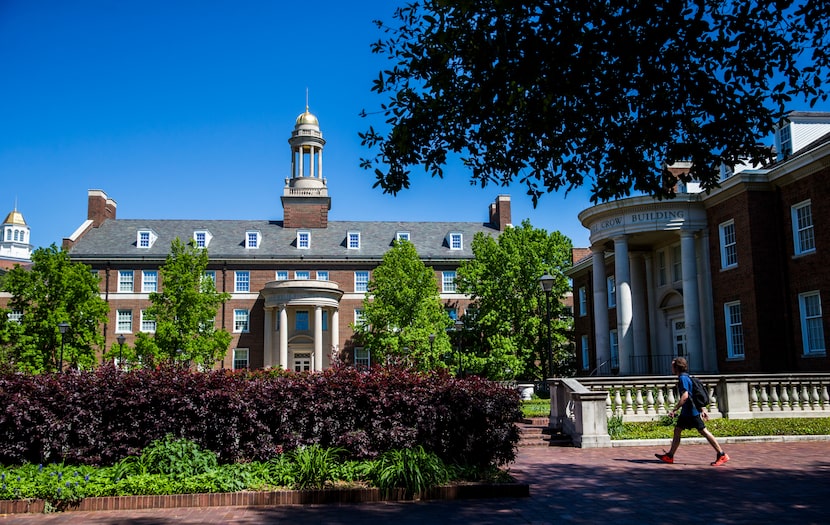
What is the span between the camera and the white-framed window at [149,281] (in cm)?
5450

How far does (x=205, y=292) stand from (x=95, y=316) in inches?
255

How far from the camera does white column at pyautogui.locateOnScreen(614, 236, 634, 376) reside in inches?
1179

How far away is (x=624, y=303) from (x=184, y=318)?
25.8m

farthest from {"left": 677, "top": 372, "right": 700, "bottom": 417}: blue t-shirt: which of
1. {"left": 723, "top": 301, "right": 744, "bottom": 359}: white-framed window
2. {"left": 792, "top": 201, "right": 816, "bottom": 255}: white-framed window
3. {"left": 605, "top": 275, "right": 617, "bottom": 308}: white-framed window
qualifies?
{"left": 605, "top": 275, "right": 617, "bottom": 308}: white-framed window

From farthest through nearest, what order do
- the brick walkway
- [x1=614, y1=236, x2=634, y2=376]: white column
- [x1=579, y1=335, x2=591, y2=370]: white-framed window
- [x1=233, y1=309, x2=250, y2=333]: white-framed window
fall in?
1. [x1=233, y1=309, x2=250, y2=333]: white-framed window
2. [x1=579, y1=335, x2=591, y2=370]: white-framed window
3. [x1=614, y1=236, x2=634, y2=376]: white column
4. the brick walkway

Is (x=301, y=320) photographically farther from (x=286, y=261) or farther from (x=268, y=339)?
(x=286, y=261)

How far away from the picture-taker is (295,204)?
197ft

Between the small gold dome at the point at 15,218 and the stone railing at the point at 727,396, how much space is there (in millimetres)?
157526

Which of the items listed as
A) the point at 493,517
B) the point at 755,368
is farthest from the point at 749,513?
the point at 755,368

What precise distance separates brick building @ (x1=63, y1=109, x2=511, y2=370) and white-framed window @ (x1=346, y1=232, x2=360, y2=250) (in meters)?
0.08

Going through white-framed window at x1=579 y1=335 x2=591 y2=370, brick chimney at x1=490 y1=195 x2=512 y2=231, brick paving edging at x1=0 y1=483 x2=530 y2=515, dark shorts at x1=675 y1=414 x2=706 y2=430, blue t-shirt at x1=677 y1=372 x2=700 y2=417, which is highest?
brick chimney at x1=490 y1=195 x2=512 y2=231

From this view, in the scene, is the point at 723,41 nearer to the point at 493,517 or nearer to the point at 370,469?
the point at 493,517

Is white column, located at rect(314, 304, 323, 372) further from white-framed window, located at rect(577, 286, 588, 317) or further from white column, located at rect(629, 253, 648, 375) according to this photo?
white column, located at rect(629, 253, 648, 375)

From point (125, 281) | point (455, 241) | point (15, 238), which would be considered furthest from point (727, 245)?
point (15, 238)
